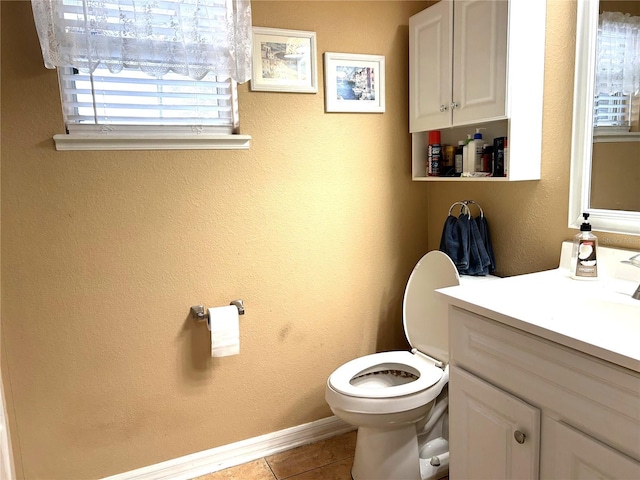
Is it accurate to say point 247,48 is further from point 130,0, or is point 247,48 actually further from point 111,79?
point 111,79

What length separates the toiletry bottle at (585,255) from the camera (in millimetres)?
1550

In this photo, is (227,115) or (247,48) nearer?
(247,48)

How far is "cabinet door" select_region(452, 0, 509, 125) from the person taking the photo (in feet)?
5.46

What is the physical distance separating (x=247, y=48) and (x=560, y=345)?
140 centimetres

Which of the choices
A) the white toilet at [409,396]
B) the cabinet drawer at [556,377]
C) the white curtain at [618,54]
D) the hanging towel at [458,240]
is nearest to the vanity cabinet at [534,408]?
the cabinet drawer at [556,377]

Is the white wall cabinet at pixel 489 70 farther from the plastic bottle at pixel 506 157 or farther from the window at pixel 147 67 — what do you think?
the window at pixel 147 67

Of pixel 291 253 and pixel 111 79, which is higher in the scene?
pixel 111 79

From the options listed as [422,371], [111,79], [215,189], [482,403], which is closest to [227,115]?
[215,189]

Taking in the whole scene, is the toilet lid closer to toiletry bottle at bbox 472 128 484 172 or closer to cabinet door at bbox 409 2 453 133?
toiletry bottle at bbox 472 128 484 172

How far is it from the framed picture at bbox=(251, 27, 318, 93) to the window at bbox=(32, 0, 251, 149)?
0.13 meters

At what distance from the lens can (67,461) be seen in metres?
1.83

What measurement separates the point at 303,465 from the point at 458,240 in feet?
3.84

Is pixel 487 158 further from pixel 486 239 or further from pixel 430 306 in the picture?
pixel 430 306

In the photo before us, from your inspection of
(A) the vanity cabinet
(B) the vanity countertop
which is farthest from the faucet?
(A) the vanity cabinet
